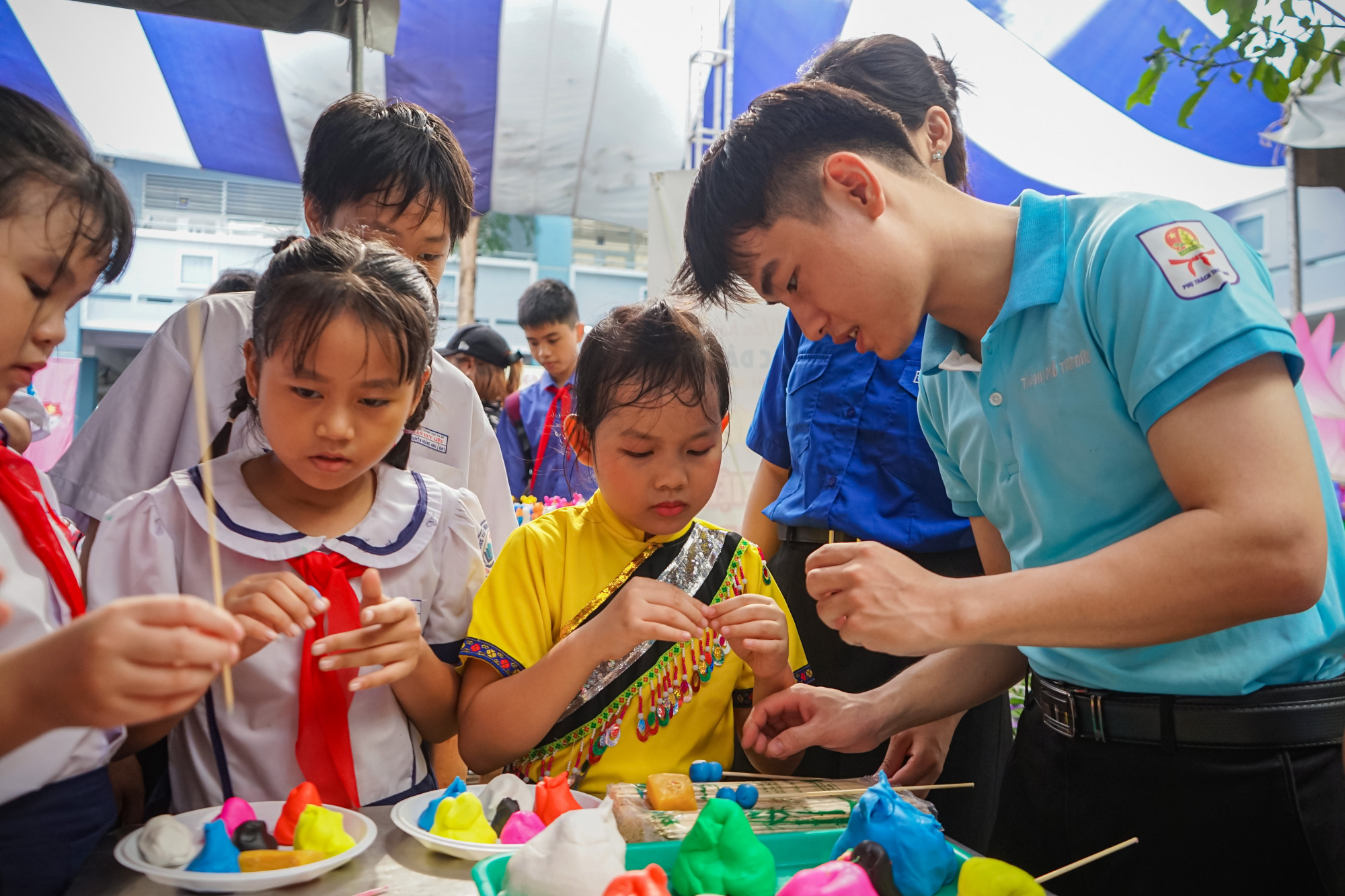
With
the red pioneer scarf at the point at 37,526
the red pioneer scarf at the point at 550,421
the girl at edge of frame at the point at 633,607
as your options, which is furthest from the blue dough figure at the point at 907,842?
the red pioneer scarf at the point at 550,421

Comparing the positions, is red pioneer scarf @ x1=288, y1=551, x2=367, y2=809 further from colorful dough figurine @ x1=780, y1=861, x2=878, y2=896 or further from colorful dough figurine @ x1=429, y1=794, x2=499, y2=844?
colorful dough figurine @ x1=780, y1=861, x2=878, y2=896

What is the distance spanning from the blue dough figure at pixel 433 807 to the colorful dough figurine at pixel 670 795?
9.8 inches

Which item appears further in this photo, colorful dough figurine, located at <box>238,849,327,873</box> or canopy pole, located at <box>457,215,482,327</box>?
canopy pole, located at <box>457,215,482,327</box>

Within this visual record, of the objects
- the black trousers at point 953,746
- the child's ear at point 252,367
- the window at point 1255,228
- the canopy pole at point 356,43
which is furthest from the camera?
the window at point 1255,228

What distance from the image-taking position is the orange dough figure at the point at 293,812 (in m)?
1.15

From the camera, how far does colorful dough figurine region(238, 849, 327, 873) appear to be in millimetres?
1068

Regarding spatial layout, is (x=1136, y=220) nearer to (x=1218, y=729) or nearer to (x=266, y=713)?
(x=1218, y=729)

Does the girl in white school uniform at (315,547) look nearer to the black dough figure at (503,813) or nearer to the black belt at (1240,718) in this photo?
the black dough figure at (503,813)

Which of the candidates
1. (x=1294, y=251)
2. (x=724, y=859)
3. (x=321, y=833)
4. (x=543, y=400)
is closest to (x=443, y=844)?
(x=321, y=833)

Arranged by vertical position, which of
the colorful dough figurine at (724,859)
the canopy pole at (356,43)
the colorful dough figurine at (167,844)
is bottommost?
the colorful dough figurine at (167,844)

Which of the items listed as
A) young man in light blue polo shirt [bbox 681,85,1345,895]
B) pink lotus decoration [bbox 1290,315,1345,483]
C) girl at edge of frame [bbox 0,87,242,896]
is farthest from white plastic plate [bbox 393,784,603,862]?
pink lotus decoration [bbox 1290,315,1345,483]

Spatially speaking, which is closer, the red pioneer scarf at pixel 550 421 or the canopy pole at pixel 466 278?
the red pioneer scarf at pixel 550 421

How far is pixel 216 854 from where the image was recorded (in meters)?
1.07

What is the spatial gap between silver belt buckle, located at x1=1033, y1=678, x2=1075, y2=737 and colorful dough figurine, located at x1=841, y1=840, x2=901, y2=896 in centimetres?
45
